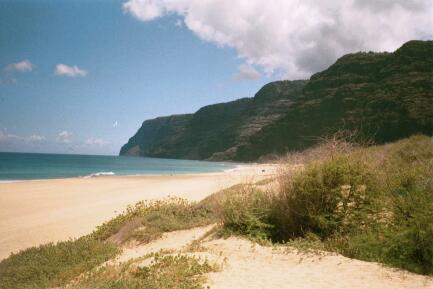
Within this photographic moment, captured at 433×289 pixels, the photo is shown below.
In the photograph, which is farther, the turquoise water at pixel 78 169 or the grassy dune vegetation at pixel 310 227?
the turquoise water at pixel 78 169

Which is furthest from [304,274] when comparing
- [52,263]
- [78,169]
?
[78,169]

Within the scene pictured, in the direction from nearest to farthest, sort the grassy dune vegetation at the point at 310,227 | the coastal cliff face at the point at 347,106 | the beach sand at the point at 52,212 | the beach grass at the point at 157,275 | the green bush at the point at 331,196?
1. the beach grass at the point at 157,275
2. the grassy dune vegetation at the point at 310,227
3. the green bush at the point at 331,196
4. the beach sand at the point at 52,212
5. the coastal cliff face at the point at 347,106

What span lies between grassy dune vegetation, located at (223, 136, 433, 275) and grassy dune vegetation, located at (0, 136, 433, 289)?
0.07ft

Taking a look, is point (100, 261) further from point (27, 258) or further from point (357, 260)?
point (357, 260)

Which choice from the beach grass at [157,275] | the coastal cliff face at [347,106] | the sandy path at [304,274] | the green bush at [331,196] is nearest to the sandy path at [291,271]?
the sandy path at [304,274]

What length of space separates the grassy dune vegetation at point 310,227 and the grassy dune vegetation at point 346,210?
2 centimetres

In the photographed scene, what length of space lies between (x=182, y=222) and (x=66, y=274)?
433cm

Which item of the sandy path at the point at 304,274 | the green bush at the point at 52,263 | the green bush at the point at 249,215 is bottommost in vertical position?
the green bush at the point at 52,263

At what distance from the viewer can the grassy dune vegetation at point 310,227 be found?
6898mm

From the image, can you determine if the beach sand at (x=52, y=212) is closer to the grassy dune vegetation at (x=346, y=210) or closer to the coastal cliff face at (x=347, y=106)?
the grassy dune vegetation at (x=346, y=210)

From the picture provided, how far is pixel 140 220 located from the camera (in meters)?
12.8

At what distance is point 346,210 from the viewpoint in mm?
8984

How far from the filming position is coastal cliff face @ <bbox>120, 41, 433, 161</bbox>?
206 ft

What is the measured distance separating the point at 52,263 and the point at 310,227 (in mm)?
6861
